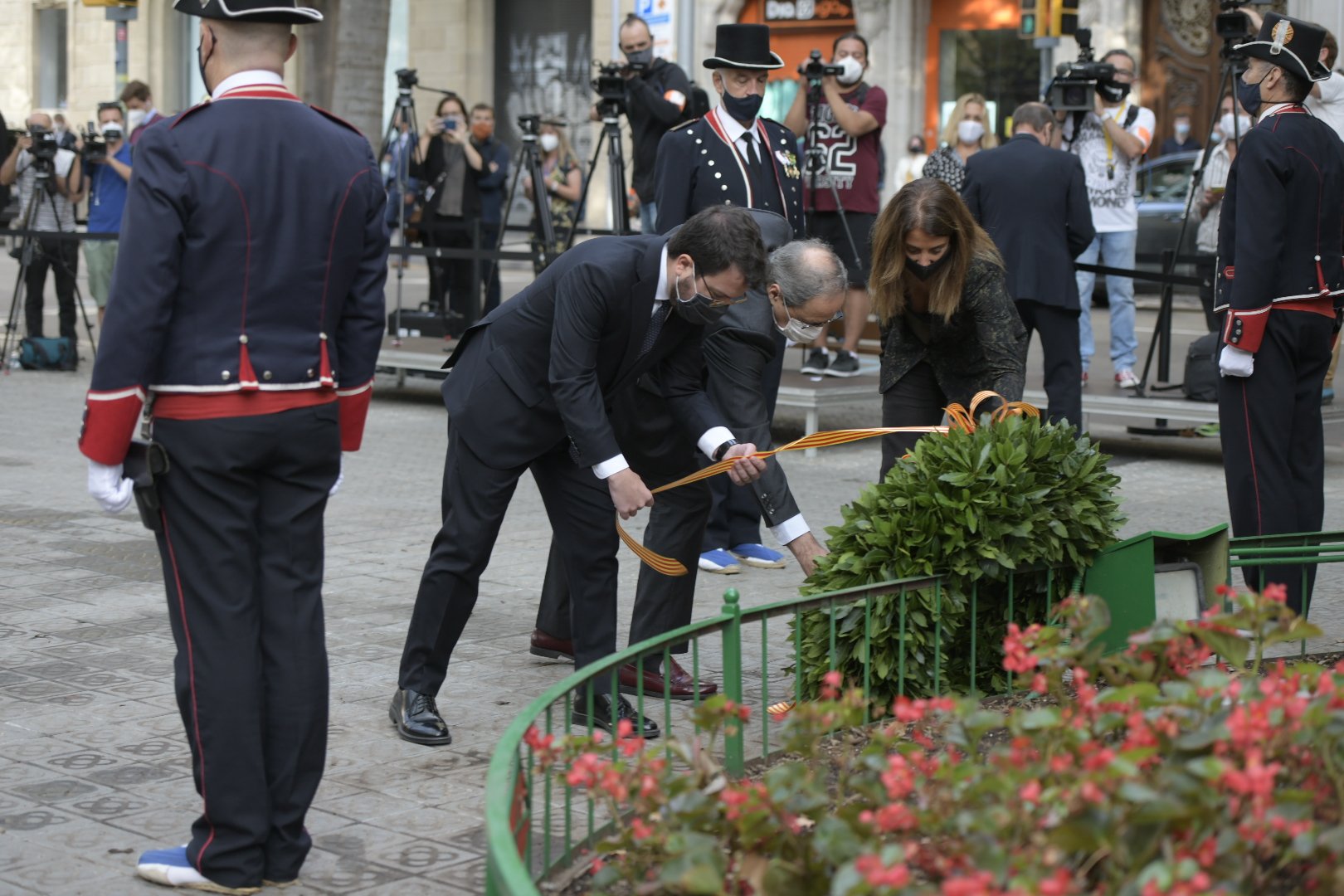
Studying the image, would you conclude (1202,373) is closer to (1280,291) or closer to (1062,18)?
(1280,291)

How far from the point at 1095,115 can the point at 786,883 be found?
9374 mm

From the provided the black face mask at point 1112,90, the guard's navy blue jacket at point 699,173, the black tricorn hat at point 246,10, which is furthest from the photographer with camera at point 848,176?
the black tricorn hat at point 246,10

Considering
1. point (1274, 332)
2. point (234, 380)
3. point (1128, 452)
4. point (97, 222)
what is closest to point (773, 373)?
point (1274, 332)

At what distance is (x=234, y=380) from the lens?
3.79 meters

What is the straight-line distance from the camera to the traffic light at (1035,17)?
640 inches

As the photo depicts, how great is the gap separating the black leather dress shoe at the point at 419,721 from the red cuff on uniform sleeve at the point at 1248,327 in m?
2.85

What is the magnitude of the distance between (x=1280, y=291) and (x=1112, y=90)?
5.67 metres

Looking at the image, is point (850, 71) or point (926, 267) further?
point (850, 71)

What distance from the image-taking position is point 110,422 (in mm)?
3680

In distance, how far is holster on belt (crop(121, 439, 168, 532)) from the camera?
3.75m

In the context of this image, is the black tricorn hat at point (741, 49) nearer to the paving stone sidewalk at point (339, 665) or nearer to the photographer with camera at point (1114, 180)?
the paving stone sidewalk at point (339, 665)

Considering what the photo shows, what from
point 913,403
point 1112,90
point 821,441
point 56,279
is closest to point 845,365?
point 1112,90

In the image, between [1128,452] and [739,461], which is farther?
[1128,452]

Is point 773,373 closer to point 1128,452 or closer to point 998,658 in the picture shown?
point 998,658
